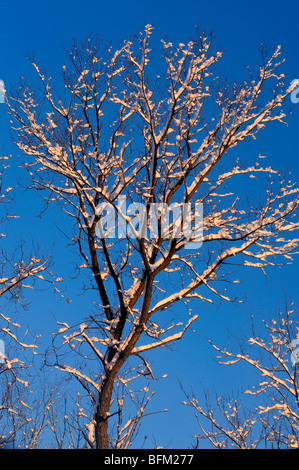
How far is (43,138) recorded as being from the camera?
29.1ft

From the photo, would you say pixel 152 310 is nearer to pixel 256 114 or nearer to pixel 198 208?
pixel 198 208

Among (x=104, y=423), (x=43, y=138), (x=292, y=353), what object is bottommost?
(x=104, y=423)

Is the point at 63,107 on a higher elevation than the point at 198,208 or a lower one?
higher

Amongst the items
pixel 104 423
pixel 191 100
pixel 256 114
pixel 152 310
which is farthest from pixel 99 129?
pixel 104 423

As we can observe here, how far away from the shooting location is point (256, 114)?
8750 millimetres

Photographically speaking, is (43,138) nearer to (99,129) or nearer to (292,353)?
(99,129)

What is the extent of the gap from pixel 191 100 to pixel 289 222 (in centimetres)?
301
